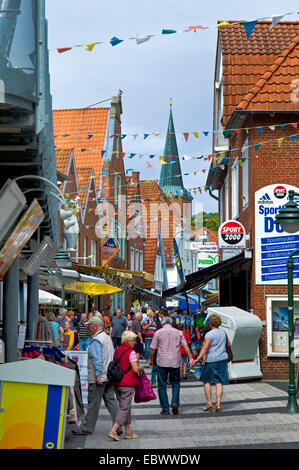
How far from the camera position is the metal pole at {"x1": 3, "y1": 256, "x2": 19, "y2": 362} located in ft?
→ 47.6

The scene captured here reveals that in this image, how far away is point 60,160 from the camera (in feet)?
124

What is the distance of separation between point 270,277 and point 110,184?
2724 centimetres

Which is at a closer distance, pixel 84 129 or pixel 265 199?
pixel 265 199

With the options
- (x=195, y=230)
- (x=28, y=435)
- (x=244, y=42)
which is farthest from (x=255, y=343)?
(x=195, y=230)

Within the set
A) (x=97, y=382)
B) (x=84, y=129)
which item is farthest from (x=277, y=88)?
(x=84, y=129)

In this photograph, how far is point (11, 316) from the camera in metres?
14.8

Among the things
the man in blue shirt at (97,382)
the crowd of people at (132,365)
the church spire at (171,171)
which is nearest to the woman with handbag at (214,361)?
the crowd of people at (132,365)

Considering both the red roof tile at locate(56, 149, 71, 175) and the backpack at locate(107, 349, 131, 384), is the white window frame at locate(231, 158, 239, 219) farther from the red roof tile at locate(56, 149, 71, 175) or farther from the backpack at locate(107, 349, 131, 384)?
the backpack at locate(107, 349, 131, 384)

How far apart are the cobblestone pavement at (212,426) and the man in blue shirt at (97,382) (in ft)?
0.81

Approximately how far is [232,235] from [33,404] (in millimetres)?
13162

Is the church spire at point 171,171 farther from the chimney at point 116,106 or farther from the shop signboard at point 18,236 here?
the shop signboard at point 18,236

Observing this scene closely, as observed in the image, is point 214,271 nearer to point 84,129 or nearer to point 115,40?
point 115,40

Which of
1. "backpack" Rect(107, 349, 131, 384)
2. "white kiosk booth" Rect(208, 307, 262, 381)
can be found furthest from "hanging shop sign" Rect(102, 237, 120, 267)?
"backpack" Rect(107, 349, 131, 384)
